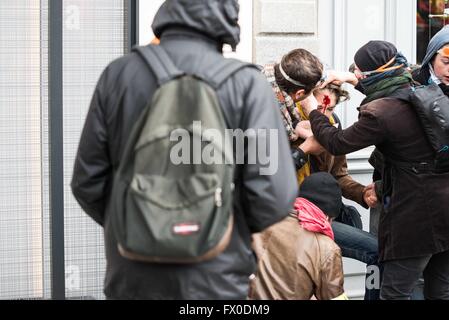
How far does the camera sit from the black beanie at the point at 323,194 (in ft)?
15.6

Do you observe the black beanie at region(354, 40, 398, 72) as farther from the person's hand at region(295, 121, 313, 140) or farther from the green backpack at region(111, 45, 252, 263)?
the green backpack at region(111, 45, 252, 263)

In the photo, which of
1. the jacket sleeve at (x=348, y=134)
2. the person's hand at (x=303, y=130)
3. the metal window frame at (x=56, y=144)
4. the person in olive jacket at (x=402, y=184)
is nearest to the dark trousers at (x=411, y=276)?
the person in olive jacket at (x=402, y=184)

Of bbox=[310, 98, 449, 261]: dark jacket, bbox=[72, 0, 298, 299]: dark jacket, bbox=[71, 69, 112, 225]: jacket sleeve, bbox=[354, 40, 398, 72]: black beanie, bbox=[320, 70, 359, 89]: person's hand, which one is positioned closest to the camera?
bbox=[72, 0, 298, 299]: dark jacket

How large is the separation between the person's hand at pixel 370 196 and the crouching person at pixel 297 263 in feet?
4.77

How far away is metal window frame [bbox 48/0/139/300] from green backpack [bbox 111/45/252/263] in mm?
2659

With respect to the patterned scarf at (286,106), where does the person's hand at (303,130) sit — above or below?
below

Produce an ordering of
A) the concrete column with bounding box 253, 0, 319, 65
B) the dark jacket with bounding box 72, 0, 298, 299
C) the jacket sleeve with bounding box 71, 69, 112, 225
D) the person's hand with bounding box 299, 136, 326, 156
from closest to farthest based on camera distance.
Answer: the dark jacket with bounding box 72, 0, 298, 299 → the jacket sleeve with bounding box 71, 69, 112, 225 → the person's hand with bounding box 299, 136, 326, 156 → the concrete column with bounding box 253, 0, 319, 65

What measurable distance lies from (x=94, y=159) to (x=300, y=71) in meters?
2.14

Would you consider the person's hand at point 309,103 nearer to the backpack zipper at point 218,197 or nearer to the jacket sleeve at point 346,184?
the jacket sleeve at point 346,184

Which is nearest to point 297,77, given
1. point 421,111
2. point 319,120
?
point 319,120

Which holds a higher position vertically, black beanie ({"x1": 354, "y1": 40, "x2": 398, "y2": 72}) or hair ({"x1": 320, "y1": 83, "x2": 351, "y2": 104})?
black beanie ({"x1": 354, "y1": 40, "x2": 398, "y2": 72})

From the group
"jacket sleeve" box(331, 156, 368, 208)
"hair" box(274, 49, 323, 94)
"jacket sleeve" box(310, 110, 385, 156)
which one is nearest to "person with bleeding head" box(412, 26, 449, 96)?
"jacket sleeve" box(310, 110, 385, 156)

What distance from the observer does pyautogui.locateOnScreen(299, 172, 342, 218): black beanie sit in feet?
15.6

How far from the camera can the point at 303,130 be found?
5520mm
